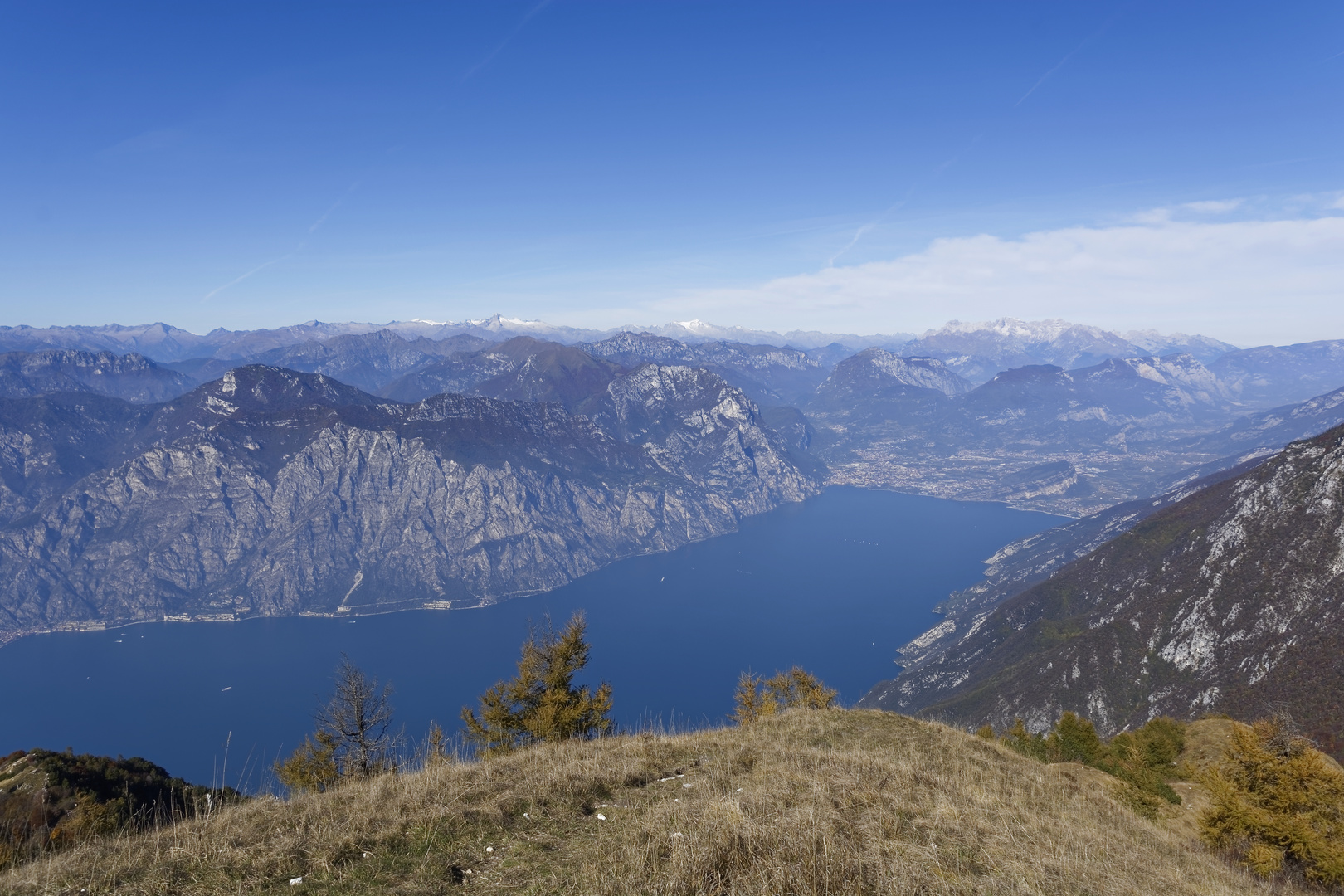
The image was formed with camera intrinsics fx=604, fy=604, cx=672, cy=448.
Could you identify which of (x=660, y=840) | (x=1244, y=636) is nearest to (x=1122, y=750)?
(x=660, y=840)

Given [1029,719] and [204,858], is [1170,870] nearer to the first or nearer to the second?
[204,858]

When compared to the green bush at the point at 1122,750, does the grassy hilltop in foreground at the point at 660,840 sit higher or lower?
higher

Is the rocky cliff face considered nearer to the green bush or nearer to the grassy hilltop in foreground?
the green bush

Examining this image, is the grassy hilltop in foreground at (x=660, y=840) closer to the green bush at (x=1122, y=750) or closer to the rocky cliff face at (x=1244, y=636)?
the green bush at (x=1122, y=750)

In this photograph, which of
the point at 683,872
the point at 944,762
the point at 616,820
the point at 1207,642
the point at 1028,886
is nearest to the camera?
the point at 683,872

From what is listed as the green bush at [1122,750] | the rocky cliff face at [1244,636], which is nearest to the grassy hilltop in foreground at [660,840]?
the green bush at [1122,750]

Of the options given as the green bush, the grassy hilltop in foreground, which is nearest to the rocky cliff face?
the green bush

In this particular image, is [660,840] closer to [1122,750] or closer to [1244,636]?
[1122,750]

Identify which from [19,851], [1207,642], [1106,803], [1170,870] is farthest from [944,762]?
[1207,642]
